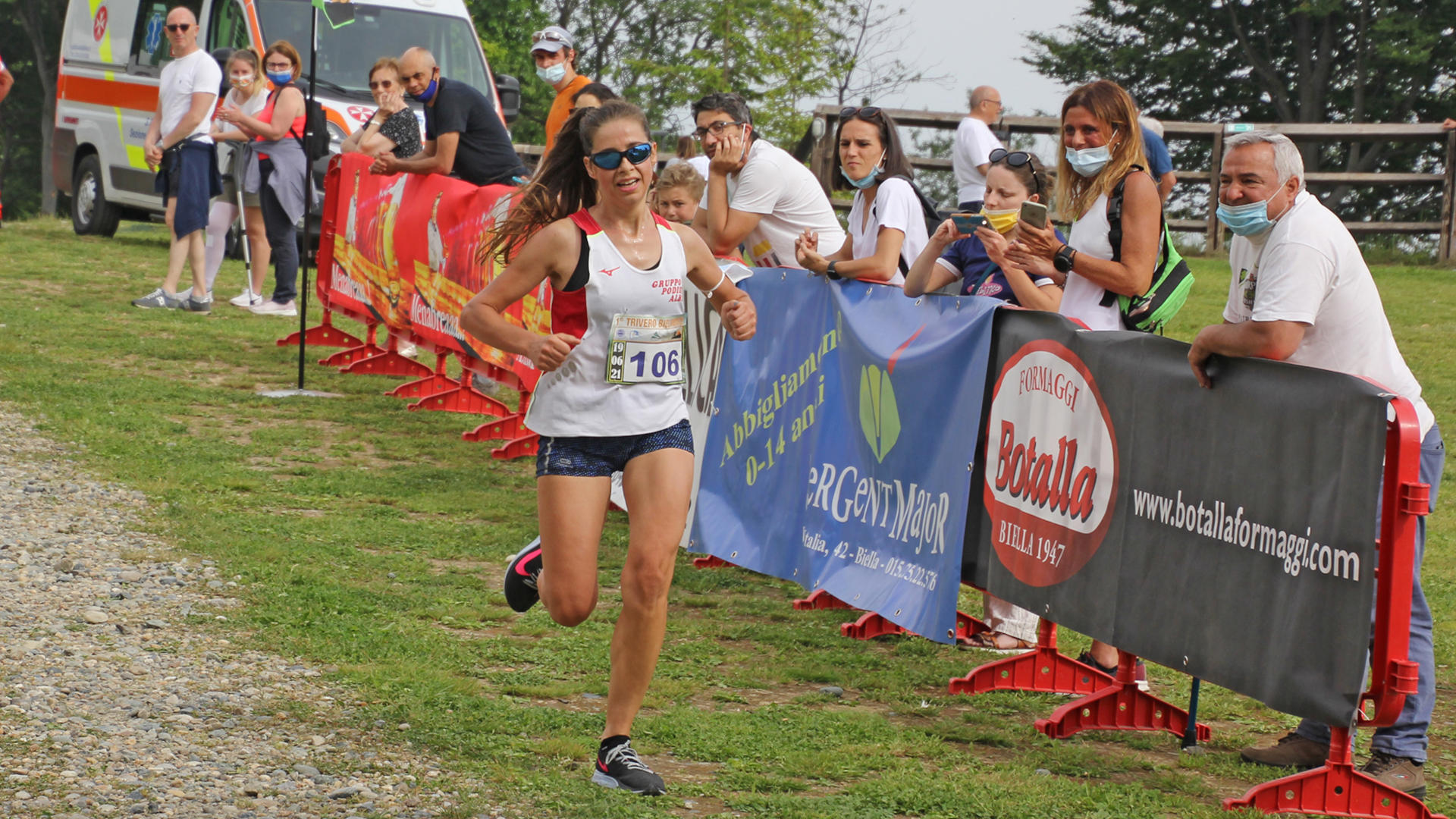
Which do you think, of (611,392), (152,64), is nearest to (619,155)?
(611,392)

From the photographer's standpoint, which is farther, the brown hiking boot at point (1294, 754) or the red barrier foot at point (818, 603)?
the red barrier foot at point (818, 603)

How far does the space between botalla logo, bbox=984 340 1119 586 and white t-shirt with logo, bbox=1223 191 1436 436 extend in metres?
0.74

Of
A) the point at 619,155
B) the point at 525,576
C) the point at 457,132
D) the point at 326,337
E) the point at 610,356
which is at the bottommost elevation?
the point at 326,337

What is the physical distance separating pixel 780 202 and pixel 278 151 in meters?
7.75

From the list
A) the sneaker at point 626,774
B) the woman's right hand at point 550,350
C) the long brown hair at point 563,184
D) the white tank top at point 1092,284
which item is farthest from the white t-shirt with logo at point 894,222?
the sneaker at point 626,774

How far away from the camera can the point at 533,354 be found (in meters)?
4.64

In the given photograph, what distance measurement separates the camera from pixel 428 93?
10.9 meters

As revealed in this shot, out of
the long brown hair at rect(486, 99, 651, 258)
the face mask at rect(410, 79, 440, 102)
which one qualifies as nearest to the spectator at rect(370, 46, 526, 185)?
the face mask at rect(410, 79, 440, 102)

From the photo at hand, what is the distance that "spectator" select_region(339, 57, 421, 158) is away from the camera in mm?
12000

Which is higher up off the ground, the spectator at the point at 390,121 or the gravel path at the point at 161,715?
the spectator at the point at 390,121

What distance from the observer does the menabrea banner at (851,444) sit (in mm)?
6047

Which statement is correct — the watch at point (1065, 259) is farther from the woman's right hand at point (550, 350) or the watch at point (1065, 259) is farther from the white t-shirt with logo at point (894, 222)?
the woman's right hand at point (550, 350)

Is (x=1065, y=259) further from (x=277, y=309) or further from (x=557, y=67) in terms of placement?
(x=277, y=309)

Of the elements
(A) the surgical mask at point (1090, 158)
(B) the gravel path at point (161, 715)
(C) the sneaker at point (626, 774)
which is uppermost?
(A) the surgical mask at point (1090, 158)
